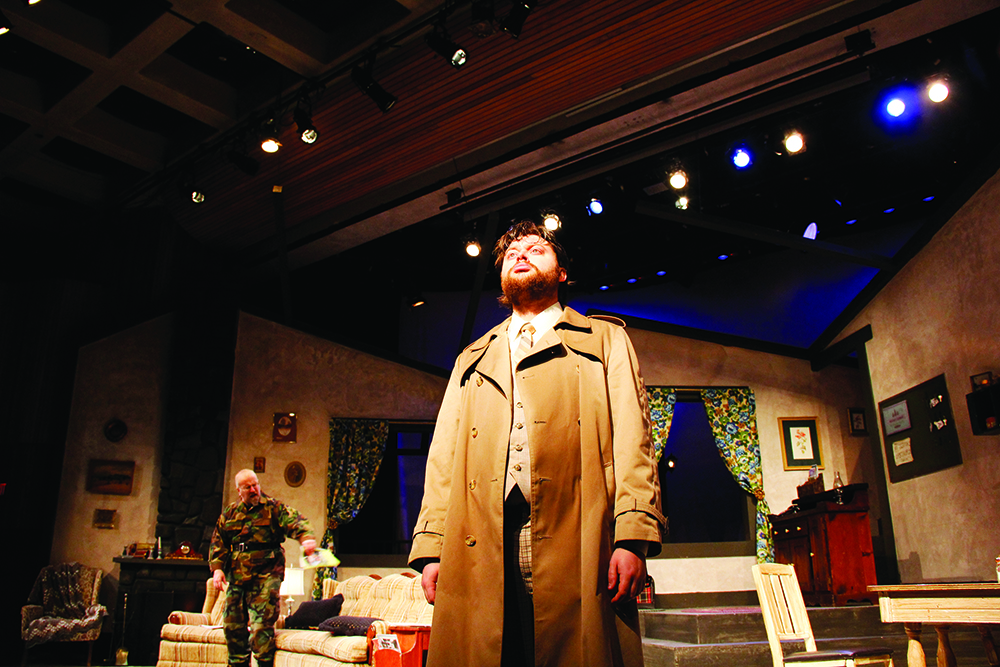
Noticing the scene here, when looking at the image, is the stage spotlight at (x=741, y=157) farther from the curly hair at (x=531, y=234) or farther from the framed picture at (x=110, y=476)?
the framed picture at (x=110, y=476)

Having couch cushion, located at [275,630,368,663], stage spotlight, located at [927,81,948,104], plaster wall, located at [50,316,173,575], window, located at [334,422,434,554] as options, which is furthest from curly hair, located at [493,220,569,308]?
plaster wall, located at [50,316,173,575]

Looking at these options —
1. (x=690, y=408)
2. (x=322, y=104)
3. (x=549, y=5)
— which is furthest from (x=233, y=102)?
(x=690, y=408)

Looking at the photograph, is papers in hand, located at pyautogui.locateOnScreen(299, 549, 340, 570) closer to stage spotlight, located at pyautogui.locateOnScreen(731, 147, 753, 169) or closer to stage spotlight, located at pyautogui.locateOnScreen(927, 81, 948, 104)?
stage spotlight, located at pyautogui.locateOnScreen(731, 147, 753, 169)

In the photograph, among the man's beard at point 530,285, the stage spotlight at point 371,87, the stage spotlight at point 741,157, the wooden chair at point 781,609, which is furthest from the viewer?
the stage spotlight at point 741,157

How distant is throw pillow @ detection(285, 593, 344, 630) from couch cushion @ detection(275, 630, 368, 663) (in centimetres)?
18

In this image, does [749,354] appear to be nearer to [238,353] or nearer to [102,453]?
[238,353]

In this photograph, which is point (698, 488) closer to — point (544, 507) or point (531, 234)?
point (531, 234)

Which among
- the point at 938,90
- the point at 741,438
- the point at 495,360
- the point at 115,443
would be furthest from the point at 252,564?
the point at 938,90

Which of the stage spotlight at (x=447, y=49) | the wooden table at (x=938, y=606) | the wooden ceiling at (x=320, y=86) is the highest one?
the wooden ceiling at (x=320, y=86)

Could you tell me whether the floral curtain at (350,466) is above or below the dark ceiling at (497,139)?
below

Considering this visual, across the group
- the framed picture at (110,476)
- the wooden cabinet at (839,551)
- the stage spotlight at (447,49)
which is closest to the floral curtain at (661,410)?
the wooden cabinet at (839,551)

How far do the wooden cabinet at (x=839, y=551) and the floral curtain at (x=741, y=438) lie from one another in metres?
1.42

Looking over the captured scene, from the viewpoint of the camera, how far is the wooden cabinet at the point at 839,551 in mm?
7285

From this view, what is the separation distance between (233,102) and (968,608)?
7.40m
